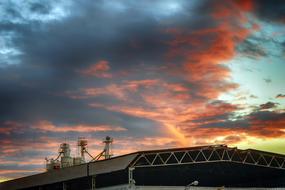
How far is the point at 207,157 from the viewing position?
3022 inches

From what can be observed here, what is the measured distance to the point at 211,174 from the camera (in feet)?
279

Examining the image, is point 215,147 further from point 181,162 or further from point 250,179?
point 250,179

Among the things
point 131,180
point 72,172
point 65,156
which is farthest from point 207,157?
point 65,156

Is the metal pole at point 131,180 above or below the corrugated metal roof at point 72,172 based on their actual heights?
below

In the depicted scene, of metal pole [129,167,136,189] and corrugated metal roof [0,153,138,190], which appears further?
corrugated metal roof [0,153,138,190]

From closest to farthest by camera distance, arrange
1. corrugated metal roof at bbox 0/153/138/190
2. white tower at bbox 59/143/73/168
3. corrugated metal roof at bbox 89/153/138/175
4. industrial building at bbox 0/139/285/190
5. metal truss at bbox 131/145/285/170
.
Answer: corrugated metal roof at bbox 89/153/138/175 → corrugated metal roof at bbox 0/153/138/190 → metal truss at bbox 131/145/285/170 → industrial building at bbox 0/139/285/190 → white tower at bbox 59/143/73/168

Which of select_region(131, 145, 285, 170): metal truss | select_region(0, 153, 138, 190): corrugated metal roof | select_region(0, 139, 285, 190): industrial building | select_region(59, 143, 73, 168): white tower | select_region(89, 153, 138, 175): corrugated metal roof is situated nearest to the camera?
select_region(89, 153, 138, 175): corrugated metal roof

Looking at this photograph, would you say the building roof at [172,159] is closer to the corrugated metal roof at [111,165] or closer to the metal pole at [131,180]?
the corrugated metal roof at [111,165]

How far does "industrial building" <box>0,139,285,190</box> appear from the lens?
7262 cm

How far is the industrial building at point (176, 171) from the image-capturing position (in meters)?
72.6

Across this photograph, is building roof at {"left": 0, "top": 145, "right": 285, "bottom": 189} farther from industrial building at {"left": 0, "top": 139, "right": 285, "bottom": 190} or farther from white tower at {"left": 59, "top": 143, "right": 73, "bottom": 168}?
white tower at {"left": 59, "top": 143, "right": 73, "bottom": 168}

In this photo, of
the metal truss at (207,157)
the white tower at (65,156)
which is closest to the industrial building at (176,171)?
the metal truss at (207,157)

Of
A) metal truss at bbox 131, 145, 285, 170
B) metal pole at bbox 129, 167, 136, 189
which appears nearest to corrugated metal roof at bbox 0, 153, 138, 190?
metal pole at bbox 129, 167, 136, 189

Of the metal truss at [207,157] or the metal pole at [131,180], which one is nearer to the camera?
the metal pole at [131,180]
